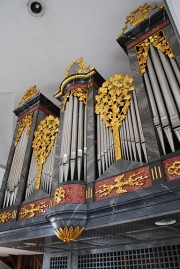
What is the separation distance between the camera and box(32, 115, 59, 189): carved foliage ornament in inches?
216

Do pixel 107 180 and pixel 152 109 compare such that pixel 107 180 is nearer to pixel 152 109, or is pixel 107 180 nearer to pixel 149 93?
pixel 152 109

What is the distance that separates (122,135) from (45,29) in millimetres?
3964

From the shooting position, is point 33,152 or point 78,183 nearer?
point 78,183

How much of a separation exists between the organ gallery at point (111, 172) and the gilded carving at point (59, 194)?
2cm

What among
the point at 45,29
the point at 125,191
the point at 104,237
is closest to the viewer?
the point at 125,191

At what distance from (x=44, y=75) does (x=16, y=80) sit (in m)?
0.90

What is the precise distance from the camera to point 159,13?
4781mm

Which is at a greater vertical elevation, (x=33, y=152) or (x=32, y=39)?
(x=32, y=39)

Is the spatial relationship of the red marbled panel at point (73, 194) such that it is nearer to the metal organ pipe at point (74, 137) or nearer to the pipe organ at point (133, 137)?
the metal organ pipe at point (74, 137)

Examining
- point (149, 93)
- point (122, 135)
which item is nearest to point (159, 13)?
point (149, 93)

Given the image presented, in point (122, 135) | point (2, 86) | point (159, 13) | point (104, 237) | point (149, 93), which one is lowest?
point (104, 237)

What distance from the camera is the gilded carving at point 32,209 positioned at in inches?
179

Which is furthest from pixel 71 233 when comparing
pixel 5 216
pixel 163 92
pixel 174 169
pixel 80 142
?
pixel 163 92

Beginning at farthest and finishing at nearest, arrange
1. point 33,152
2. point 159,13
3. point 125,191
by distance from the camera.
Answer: point 33,152
point 159,13
point 125,191
